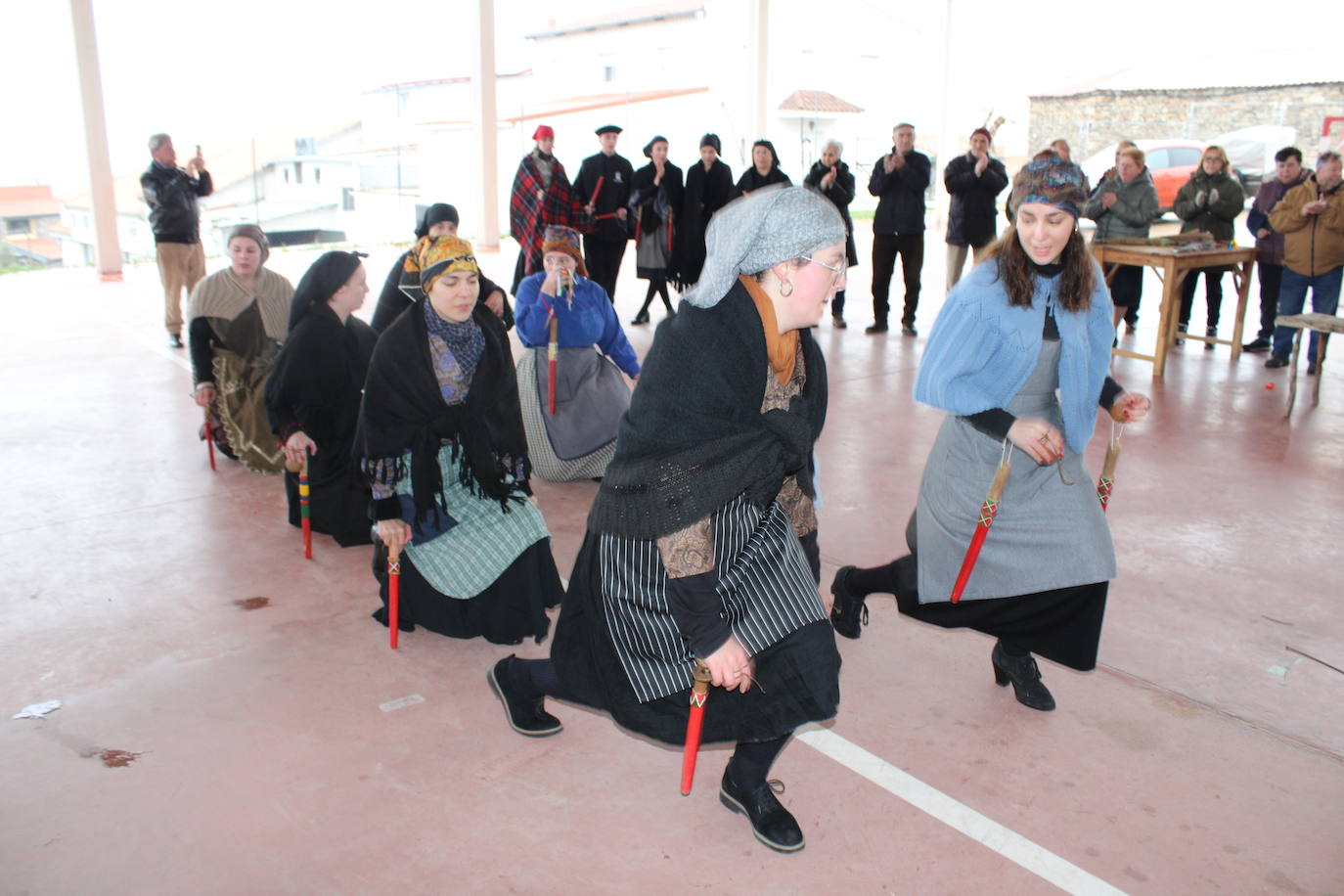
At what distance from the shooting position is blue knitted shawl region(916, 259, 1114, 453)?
9.62ft

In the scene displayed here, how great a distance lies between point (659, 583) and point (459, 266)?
156 centimetres

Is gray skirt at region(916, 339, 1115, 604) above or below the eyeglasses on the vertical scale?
below

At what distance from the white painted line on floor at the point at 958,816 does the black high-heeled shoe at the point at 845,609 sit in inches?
24.1

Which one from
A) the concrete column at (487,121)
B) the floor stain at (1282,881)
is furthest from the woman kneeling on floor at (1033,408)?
the concrete column at (487,121)

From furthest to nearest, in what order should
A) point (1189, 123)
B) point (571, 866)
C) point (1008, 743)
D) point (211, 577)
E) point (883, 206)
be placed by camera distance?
point (1189, 123) < point (883, 206) < point (211, 577) < point (1008, 743) < point (571, 866)

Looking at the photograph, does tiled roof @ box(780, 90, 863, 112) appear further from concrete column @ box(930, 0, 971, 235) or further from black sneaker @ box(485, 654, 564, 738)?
black sneaker @ box(485, 654, 564, 738)

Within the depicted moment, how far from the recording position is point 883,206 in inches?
364

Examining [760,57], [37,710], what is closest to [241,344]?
[37,710]

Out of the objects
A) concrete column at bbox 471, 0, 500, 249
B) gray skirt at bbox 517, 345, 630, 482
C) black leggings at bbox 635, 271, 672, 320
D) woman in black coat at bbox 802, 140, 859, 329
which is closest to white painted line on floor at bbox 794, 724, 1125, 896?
gray skirt at bbox 517, 345, 630, 482

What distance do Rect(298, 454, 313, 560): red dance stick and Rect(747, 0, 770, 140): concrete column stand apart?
12.7 metres

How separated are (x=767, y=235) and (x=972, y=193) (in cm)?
791

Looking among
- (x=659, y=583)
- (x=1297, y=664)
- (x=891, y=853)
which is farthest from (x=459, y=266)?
(x=1297, y=664)

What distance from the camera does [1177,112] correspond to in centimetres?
2480

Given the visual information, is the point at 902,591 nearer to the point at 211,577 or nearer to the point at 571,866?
the point at 571,866
